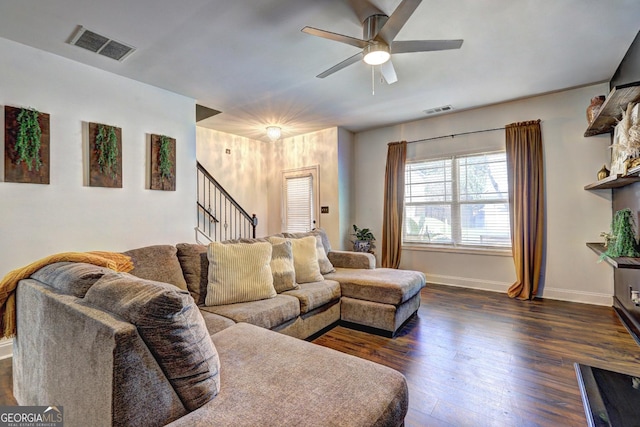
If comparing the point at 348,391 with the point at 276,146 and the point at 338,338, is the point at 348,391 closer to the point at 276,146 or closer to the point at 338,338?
the point at 338,338

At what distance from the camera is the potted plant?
5.00 metres

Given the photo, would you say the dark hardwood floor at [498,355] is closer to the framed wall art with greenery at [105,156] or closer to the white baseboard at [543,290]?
the white baseboard at [543,290]

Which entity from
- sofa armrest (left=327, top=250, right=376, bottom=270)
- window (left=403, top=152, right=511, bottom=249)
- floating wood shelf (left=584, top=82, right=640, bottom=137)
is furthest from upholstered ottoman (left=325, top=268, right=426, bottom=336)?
floating wood shelf (left=584, top=82, right=640, bottom=137)

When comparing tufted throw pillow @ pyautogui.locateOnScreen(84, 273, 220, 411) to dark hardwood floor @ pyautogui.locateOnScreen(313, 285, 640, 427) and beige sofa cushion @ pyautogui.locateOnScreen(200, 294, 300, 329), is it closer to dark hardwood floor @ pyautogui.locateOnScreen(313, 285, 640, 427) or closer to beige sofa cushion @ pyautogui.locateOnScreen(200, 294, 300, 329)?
beige sofa cushion @ pyautogui.locateOnScreen(200, 294, 300, 329)

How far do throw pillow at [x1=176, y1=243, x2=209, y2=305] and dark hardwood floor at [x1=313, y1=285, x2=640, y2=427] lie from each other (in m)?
1.12

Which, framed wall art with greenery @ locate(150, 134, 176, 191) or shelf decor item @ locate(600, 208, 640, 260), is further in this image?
framed wall art with greenery @ locate(150, 134, 176, 191)

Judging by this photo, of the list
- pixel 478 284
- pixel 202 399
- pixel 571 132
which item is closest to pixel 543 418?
pixel 202 399

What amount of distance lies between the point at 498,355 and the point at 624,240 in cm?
176

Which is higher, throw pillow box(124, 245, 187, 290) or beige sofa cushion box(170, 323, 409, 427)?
throw pillow box(124, 245, 187, 290)

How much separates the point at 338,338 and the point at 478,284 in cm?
277

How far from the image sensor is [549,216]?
3.84 meters

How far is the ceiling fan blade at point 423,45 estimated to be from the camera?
2.15m

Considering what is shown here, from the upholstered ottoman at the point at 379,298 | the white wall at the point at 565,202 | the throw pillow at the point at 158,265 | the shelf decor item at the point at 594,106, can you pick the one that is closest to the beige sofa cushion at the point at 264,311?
the throw pillow at the point at 158,265

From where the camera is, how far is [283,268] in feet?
8.89
